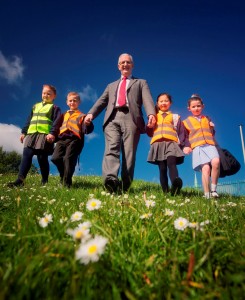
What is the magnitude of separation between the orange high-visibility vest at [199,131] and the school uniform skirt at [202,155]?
0.10m

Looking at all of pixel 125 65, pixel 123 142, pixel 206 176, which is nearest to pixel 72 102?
pixel 125 65

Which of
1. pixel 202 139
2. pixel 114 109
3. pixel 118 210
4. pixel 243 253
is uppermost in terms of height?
pixel 114 109

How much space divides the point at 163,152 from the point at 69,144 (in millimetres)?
2415

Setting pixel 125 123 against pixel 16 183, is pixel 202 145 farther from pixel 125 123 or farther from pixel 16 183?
pixel 16 183

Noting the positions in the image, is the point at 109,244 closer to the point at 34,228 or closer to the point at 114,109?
the point at 34,228

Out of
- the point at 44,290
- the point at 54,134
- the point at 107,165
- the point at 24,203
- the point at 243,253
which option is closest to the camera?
the point at 44,290

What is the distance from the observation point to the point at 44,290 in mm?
1086

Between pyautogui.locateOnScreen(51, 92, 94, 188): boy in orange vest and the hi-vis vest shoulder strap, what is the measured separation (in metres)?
0.47

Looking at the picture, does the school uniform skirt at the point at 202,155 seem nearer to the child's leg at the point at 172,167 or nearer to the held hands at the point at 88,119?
the child's leg at the point at 172,167

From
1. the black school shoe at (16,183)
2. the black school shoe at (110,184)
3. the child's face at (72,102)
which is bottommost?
the black school shoe at (110,184)

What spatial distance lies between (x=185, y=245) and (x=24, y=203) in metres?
2.22

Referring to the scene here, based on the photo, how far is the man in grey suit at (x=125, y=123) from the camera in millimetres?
6125

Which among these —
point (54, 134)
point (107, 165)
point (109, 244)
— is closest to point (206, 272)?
point (109, 244)

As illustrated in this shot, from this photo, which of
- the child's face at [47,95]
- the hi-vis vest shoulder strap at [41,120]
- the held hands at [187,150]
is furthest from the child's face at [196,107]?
the child's face at [47,95]
